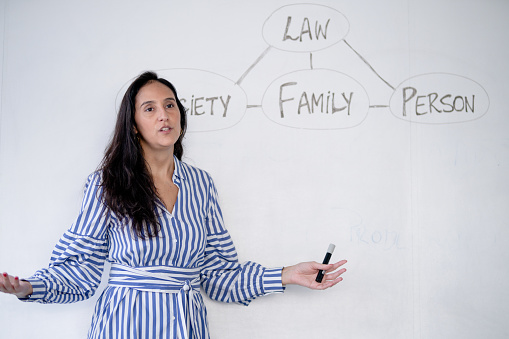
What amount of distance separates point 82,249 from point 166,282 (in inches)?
9.3

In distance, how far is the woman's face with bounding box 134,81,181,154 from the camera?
1.19 m

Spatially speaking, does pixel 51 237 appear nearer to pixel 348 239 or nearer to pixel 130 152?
pixel 130 152

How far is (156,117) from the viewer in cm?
120

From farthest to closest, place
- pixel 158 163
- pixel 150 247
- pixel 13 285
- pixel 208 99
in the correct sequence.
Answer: pixel 208 99
pixel 158 163
pixel 150 247
pixel 13 285

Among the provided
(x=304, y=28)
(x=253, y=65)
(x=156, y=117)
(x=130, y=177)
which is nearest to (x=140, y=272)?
(x=130, y=177)

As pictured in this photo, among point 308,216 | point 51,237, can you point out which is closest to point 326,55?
point 308,216

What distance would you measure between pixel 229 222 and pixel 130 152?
14.1 inches

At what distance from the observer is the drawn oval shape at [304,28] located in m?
1.37

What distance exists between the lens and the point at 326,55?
1.36 m

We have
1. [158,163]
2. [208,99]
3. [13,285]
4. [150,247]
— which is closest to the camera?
[13,285]

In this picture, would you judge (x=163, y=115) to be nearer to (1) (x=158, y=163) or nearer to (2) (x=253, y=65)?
(1) (x=158, y=163)

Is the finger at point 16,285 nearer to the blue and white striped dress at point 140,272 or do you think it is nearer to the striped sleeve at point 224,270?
the blue and white striped dress at point 140,272

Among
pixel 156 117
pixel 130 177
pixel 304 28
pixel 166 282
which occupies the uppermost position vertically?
pixel 304 28

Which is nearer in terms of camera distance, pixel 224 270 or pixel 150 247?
pixel 150 247
